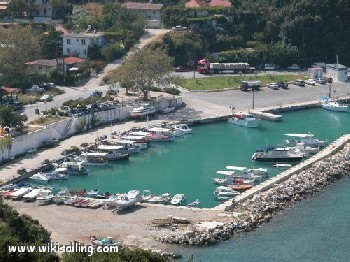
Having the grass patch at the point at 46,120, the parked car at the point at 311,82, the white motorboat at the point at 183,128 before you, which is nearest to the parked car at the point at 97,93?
the grass patch at the point at 46,120

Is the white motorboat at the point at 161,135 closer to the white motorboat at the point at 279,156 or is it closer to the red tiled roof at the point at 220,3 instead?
the white motorboat at the point at 279,156

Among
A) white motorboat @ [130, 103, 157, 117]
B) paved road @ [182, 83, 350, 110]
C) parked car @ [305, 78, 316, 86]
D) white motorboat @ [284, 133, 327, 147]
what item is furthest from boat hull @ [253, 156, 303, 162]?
parked car @ [305, 78, 316, 86]

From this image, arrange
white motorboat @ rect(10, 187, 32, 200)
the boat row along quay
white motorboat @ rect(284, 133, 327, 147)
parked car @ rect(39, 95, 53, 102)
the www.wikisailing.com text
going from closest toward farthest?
the www.wikisailing.com text, the boat row along quay, white motorboat @ rect(10, 187, 32, 200), white motorboat @ rect(284, 133, 327, 147), parked car @ rect(39, 95, 53, 102)

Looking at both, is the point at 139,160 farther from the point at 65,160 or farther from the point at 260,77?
the point at 260,77

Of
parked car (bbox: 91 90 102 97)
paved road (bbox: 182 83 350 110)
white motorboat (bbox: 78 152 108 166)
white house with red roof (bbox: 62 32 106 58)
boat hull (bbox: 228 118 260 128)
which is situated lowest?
white motorboat (bbox: 78 152 108 166)

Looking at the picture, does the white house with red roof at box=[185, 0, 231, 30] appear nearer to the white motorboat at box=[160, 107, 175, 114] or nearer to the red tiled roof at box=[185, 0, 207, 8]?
the red tiled roof at box=[185, 0, 207, 8]

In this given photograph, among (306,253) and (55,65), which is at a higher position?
(55,65)

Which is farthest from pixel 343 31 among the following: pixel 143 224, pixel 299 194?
pixel 143 224
